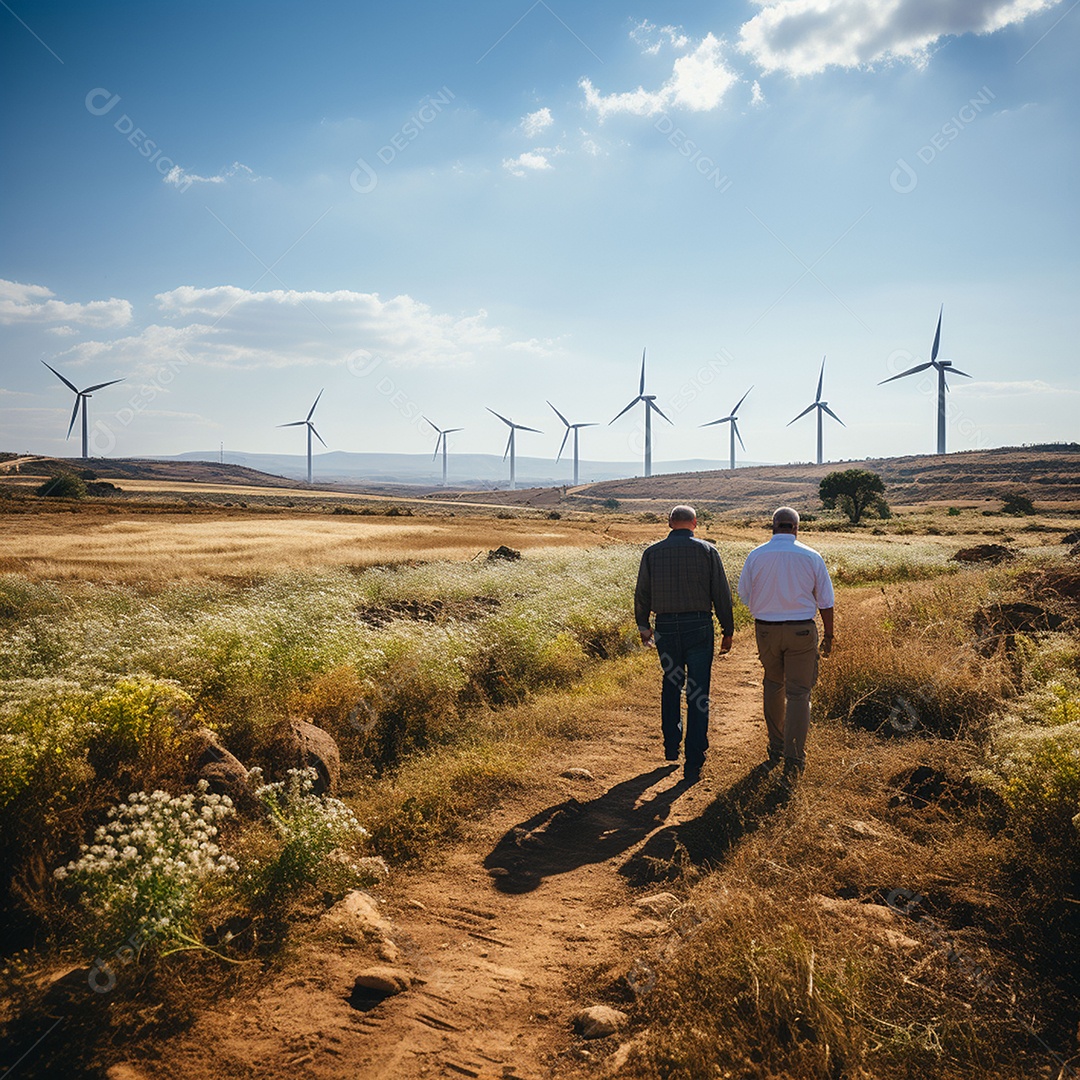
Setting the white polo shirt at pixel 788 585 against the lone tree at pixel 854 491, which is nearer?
the white polo shirt at pixel 788 585

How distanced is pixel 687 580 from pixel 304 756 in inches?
164

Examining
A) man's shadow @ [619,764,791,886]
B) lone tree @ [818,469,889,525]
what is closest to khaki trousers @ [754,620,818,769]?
man's shadow @ [619,764,791,886]

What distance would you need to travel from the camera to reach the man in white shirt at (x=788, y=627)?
6.88 metres

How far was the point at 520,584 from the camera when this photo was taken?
57.8 feet

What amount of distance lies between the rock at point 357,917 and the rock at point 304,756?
183cm

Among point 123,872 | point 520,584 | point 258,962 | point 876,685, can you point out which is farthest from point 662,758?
point 520,584

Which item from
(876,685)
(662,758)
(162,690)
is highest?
(162,690)

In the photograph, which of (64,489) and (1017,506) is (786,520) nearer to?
(64,489)

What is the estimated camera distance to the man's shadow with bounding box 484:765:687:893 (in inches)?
A: 212

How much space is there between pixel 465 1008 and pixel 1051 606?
9.69 m

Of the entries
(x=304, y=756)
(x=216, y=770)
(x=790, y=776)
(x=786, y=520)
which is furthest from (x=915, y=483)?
(x=216, y=770)

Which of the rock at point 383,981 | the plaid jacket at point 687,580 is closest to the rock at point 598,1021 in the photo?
the rock at point 383,981

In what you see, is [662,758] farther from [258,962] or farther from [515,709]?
[258,962]

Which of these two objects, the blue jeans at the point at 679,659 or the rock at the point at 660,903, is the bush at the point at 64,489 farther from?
the rock at the point at 660,903
